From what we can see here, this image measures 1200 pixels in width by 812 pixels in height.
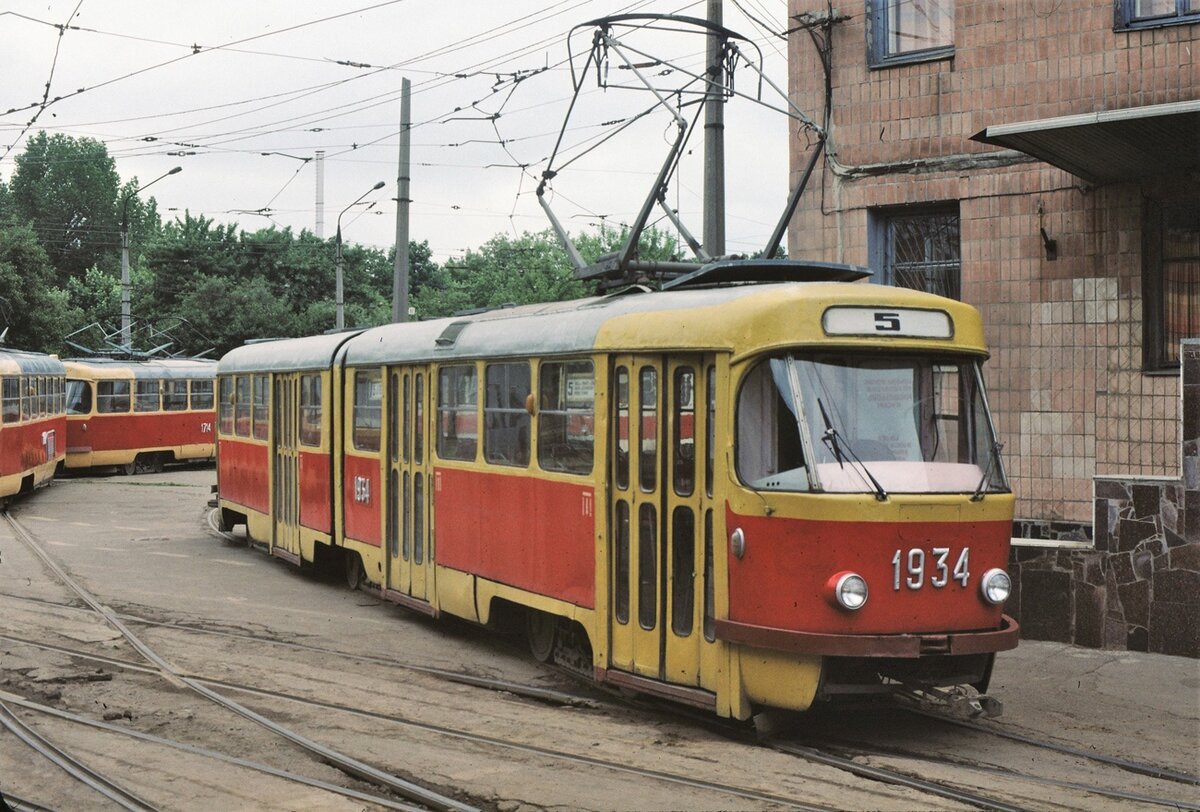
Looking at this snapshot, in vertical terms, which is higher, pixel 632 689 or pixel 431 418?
pixel 431 418

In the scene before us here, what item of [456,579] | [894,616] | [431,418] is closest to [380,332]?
[431,418]

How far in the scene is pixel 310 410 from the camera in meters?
16.4

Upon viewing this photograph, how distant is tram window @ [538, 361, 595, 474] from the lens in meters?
9.70

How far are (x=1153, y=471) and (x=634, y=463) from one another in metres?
5.31

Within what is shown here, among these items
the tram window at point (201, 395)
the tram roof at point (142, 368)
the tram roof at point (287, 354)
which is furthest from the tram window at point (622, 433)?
the tram window at point (201, 395)

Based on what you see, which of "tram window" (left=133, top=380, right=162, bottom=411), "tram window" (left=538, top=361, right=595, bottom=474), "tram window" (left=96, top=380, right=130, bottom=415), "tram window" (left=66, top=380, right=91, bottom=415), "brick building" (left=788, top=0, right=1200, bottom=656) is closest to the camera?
"tram window" (left=538, top=361, right=595, bottom=474)

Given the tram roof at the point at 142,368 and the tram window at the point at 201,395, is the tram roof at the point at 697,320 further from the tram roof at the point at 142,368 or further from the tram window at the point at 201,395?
the tram window at the point at 201,395

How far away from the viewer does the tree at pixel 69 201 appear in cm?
5403

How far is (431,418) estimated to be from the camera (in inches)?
497

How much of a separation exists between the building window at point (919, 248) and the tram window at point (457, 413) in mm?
4638

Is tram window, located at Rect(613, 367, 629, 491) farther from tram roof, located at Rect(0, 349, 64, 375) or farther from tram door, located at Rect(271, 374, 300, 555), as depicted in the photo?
tram roof, located at Rect(0, 349, 64, 375)

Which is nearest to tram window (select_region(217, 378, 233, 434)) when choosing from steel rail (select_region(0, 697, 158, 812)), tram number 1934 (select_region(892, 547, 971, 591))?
steel rail (select_region(0, 697, 158, 812))

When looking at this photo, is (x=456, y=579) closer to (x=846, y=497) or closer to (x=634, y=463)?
(x=634, y=463)

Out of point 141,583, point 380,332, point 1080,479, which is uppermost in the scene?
point 380,332
